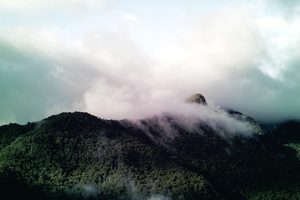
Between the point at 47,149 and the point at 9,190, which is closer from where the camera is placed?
the point at 9,190

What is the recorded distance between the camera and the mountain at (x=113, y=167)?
142 metres

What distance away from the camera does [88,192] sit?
140875 millimetres

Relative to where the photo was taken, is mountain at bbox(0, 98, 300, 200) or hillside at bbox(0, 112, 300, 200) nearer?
mountain at bbox(0, 98, 300, 200)

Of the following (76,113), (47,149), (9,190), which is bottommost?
(9,190)

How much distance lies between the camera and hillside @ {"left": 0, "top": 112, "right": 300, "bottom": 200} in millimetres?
141625

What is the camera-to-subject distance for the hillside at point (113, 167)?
142 m

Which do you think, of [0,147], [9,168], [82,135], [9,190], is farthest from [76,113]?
[9,190]

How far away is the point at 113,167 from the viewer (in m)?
154

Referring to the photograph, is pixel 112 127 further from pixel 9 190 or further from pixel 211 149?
pixel 9 190

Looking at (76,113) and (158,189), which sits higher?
(76,113)

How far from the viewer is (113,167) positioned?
154 meters

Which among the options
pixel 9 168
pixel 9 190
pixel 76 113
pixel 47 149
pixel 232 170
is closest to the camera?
pixel 9 190

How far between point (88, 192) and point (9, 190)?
1830cm

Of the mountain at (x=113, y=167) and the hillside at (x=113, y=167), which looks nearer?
the mountain at (x=113, y=167)
